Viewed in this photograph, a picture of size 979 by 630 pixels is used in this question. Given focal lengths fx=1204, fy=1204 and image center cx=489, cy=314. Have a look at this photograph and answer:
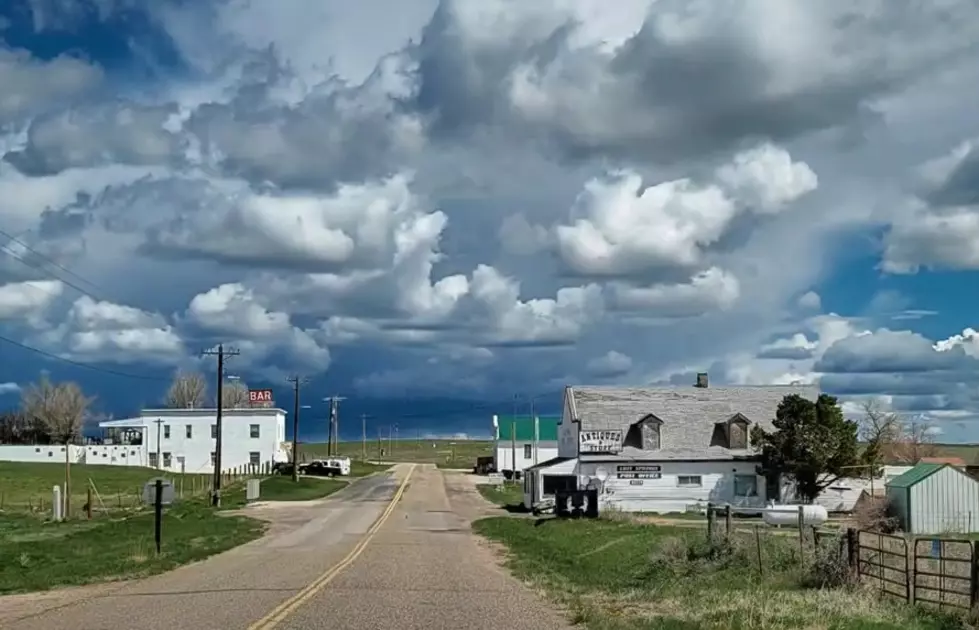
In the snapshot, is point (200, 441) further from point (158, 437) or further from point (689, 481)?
point (689, 481)

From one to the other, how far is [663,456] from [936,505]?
14.5 m

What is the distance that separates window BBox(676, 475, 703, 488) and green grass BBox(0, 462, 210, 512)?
2822 cm

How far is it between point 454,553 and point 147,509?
25.8m

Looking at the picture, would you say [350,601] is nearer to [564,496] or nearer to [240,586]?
[240,586]

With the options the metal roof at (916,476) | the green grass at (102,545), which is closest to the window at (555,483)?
the metal roof at (916,476)

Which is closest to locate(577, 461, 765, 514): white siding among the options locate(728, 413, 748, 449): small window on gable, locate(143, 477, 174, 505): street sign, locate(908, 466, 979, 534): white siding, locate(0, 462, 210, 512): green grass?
locate(728, 413, 748, 449): small window on gable

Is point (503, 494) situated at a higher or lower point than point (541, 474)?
lower

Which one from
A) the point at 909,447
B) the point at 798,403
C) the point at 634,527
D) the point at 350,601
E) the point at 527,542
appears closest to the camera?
the point at 350,601

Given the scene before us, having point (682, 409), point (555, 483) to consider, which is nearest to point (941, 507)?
point (682, 409)

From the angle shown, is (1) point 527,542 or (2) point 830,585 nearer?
(2) point 830,585

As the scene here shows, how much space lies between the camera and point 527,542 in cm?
3988

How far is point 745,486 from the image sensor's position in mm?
Result: 63375

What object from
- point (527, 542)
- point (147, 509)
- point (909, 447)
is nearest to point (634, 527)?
point (527, 542)

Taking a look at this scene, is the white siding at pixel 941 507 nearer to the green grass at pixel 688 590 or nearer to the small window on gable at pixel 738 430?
the small window on gable at pixel 738 430
